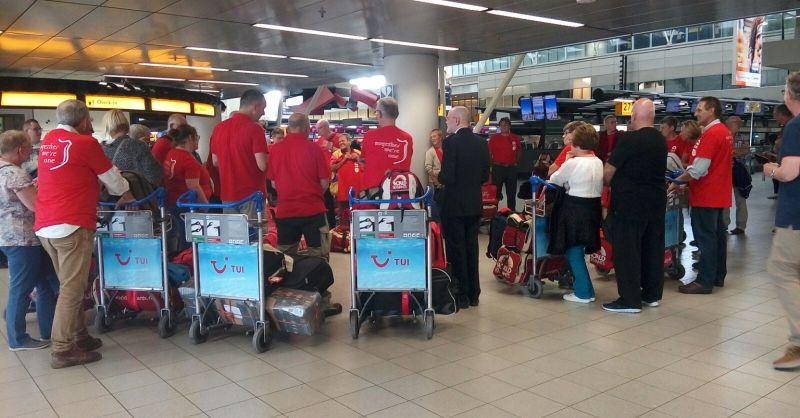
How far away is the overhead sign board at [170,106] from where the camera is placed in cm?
1384

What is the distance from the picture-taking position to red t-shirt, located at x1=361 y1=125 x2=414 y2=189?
203 inches

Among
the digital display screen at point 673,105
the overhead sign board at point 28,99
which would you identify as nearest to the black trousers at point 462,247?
the overhead sign board at point 28,99

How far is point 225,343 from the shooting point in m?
4.74

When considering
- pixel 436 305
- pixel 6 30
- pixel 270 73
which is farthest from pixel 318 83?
pixel 436 305

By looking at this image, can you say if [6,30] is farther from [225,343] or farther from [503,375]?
[503,375]

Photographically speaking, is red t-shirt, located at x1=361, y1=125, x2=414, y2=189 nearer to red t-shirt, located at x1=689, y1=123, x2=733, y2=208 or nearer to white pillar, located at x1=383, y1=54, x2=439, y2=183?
red t-shirt, located at x1=689, y1=123, x2=733, y2=208

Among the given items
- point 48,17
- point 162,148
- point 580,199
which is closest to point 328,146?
point 162,148

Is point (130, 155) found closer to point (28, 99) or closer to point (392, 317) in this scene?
point (392, 317)

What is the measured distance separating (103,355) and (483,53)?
9.16 metres

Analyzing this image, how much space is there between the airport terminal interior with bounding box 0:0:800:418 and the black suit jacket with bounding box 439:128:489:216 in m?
0.97

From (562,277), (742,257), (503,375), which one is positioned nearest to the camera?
(503,375)

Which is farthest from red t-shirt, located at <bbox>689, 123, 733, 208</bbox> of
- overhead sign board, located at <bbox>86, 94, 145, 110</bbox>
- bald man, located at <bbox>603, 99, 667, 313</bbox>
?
overhead sign board, located at <bbox>86, 94, 145, 110</bbox>

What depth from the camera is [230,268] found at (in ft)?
14.9

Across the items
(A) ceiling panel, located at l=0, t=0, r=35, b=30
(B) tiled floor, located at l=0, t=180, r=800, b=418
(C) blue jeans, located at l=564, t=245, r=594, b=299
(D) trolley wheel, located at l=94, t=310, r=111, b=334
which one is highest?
(A) ceiling panel, located at l=0, t=0, r=35, b=30
